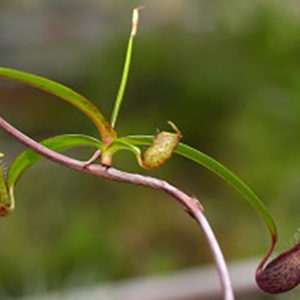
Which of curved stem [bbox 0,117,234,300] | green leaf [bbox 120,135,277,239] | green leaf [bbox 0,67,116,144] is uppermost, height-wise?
green leaf [bbox 0,67,116,144]

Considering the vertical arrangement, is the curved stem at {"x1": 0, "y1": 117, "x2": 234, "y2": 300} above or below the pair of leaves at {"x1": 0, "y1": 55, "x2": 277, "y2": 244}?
below

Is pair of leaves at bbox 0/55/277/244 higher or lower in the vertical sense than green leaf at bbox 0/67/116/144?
lower

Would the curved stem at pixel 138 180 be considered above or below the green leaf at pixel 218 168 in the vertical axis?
below

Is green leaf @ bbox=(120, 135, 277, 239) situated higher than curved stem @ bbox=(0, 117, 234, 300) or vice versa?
green leaf @ bbox=(120, 135, 277, 239)

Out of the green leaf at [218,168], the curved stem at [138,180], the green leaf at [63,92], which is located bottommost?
the curved stem at [138,180]
